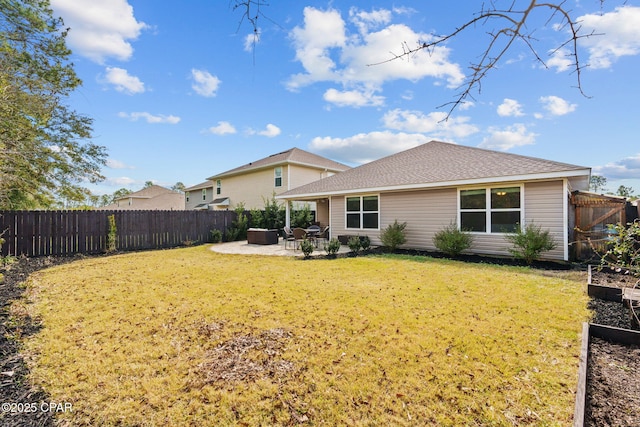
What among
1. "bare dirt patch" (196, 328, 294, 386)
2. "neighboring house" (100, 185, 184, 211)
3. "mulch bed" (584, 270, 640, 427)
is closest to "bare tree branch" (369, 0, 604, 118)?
"mulch bed" (584, 270, 640, 427)

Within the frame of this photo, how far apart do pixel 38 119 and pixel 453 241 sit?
13734mm

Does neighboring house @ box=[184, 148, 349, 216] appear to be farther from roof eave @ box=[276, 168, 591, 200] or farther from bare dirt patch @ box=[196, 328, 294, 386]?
bare dirt patch @ box=[196, 328, 294, 386]

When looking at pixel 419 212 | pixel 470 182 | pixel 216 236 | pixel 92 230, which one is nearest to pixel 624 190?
pixel 419 212

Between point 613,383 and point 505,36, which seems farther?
point 613,383

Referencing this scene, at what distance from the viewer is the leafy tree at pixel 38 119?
687 centimetres

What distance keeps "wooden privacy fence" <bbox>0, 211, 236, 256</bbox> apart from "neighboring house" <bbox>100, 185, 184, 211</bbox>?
22.9 meters

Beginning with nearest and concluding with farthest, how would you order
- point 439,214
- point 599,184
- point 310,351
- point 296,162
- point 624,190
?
point 310,351 → point 439,214 → point 296,162 → point 624,190 → point 599,184

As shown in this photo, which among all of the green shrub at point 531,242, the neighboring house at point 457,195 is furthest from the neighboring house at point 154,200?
the green shrub at point 531,242

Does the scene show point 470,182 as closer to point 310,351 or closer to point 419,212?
point 419,212

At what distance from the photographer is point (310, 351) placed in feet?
10.3

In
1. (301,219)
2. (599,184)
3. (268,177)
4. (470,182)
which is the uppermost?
(599,184)

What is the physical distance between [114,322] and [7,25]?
938 centimetres

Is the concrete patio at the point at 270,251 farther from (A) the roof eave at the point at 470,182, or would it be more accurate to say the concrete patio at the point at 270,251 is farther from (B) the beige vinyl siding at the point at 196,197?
(B) the beige vinyl siding at the point at 196,197

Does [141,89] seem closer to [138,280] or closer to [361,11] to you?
[138,280]
